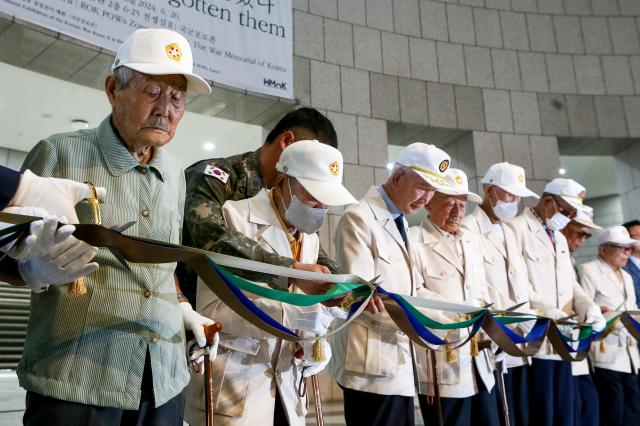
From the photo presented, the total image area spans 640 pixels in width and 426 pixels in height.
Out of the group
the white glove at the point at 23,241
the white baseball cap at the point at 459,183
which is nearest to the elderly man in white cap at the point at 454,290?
the white baseball cap at the point at 459,183

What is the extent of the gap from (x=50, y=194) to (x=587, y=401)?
3.91 meters

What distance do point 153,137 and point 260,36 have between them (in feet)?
14.6

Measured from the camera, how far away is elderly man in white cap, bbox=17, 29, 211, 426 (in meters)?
1.29

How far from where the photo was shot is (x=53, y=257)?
3.78 feet

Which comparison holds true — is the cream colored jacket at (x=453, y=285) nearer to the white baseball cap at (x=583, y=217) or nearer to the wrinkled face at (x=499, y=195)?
the wrinkled face at (x=499, y=195)

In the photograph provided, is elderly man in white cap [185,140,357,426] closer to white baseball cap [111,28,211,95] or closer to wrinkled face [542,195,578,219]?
white baseball cap [111,28,211,95]

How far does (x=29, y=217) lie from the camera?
1.09 metres

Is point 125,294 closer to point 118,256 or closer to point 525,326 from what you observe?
point 118,256

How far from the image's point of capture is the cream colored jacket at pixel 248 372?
1859 millimetres

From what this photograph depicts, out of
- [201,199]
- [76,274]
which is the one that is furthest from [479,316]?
[76,274]

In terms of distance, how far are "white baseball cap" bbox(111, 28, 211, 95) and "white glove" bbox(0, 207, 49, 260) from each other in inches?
21.8

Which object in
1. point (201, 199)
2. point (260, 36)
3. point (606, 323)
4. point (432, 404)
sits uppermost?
point (260, 36)

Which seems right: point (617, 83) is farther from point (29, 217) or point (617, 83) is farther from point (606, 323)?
point (29, 217)

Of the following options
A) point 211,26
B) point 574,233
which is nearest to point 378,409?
point 574,233
